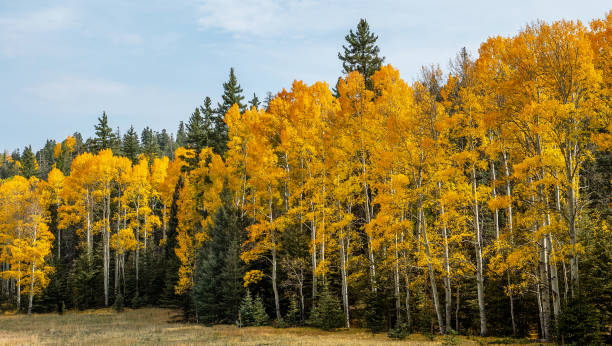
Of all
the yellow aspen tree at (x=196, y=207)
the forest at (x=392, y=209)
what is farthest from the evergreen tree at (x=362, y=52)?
the yellow aspen tree at (x=196, y=207)

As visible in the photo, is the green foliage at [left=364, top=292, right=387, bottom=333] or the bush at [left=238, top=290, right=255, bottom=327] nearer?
the green foliage at [left=364, top=292, right=387, bottom=333]

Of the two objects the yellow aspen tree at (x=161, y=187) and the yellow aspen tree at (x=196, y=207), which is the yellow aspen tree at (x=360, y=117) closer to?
the yellow aspen tree at (x=196, y=207)

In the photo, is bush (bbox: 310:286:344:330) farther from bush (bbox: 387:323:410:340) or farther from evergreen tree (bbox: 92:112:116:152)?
evergreen tree (bbox: 92:112:116:152)

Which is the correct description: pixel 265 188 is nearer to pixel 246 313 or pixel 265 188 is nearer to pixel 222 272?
pixel 222 272

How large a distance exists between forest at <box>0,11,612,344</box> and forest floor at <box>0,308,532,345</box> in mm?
1360

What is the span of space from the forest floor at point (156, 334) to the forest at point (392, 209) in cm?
136

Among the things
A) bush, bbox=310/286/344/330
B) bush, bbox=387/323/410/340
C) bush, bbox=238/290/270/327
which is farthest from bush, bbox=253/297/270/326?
bush, bbox=387/323/410/340

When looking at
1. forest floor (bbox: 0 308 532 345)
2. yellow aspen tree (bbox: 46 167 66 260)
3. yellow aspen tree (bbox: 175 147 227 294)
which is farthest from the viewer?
yellow aspen tree (bbox: 46 167 66 260)

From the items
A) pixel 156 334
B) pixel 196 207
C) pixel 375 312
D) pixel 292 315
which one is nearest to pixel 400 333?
pixel 375 312

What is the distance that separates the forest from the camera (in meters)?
15.0

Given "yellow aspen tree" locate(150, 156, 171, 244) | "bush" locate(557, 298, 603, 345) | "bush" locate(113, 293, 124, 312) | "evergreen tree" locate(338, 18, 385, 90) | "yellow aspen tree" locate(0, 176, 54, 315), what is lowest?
"bush" locate(113, 293, 124, 312)

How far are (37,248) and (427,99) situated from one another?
38449mm

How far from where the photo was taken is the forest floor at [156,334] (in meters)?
18.9

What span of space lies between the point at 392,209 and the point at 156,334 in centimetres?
1517
